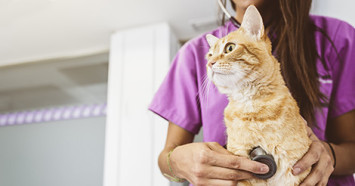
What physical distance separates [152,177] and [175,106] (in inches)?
37.2

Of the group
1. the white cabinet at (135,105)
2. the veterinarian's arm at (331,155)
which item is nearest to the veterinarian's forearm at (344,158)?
the veterinarian's arm at (331,155)

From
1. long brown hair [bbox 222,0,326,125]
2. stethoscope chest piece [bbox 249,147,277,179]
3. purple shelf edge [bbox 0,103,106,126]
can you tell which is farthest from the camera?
purple shelf edge [bbox 0,103,106,126]

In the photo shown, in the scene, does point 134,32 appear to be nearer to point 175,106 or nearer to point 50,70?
point 50,70

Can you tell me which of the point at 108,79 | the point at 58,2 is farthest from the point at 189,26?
the point at 58,2

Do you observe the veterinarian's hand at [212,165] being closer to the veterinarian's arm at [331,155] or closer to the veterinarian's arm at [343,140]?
the veterinarian's arm at [331,155]

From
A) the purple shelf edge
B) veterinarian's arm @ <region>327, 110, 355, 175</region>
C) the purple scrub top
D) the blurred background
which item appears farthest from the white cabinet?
veterinarian's arm @ <region>327, 110, 355, 175</region>

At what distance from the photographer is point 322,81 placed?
1.75ft

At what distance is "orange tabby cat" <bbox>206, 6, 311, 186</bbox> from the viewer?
0.34m

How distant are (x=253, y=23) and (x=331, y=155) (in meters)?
0.27

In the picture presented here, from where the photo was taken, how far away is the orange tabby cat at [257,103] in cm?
34

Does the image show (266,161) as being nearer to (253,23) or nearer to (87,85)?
(253,23)

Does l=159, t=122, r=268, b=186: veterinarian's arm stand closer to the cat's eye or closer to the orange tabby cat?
the orange tabby cat

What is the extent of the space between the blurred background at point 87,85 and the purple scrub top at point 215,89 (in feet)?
2.92

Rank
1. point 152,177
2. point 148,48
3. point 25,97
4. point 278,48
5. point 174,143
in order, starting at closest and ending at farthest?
1. point 278,48
2. point 174,143
3. point 152,177
4. point 148,48
5. point 25,97
